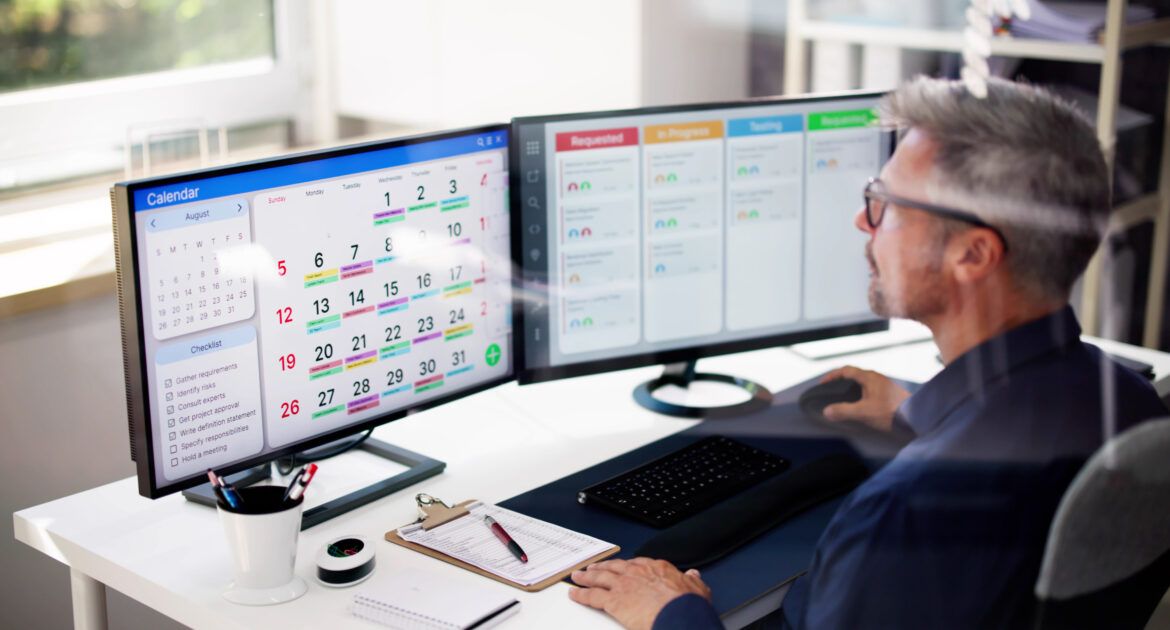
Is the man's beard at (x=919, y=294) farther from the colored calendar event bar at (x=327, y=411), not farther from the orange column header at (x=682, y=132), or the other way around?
the colored calendar event bar at (x=327, y=411)

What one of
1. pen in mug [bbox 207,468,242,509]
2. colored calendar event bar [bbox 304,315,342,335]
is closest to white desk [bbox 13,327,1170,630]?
pen in mug [bbox 207,468,242,509]

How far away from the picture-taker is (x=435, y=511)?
4.76 ft

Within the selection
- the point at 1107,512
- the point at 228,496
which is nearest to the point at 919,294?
the point at 1107,512

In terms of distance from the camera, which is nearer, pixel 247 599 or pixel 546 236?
pixel 247 599

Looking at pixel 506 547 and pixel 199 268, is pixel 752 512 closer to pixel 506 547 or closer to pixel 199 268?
pixel 506 547

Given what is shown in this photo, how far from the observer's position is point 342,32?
2779 millimetres

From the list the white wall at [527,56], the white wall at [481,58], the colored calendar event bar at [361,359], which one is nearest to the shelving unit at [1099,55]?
the white wall at [527,56]

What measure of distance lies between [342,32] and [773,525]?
178cm

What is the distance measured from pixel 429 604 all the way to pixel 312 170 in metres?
0.52

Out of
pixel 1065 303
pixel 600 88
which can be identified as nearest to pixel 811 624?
pixel 1065 303

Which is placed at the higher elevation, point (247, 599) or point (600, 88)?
point (600, 88)

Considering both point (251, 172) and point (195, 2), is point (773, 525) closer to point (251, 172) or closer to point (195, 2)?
point (251, 172)

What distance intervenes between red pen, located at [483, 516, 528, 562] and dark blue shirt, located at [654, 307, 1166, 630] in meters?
0.20

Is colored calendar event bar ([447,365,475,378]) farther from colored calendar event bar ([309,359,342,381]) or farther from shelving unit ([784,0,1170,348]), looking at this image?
shelving unit ([784,0,1170,348])
